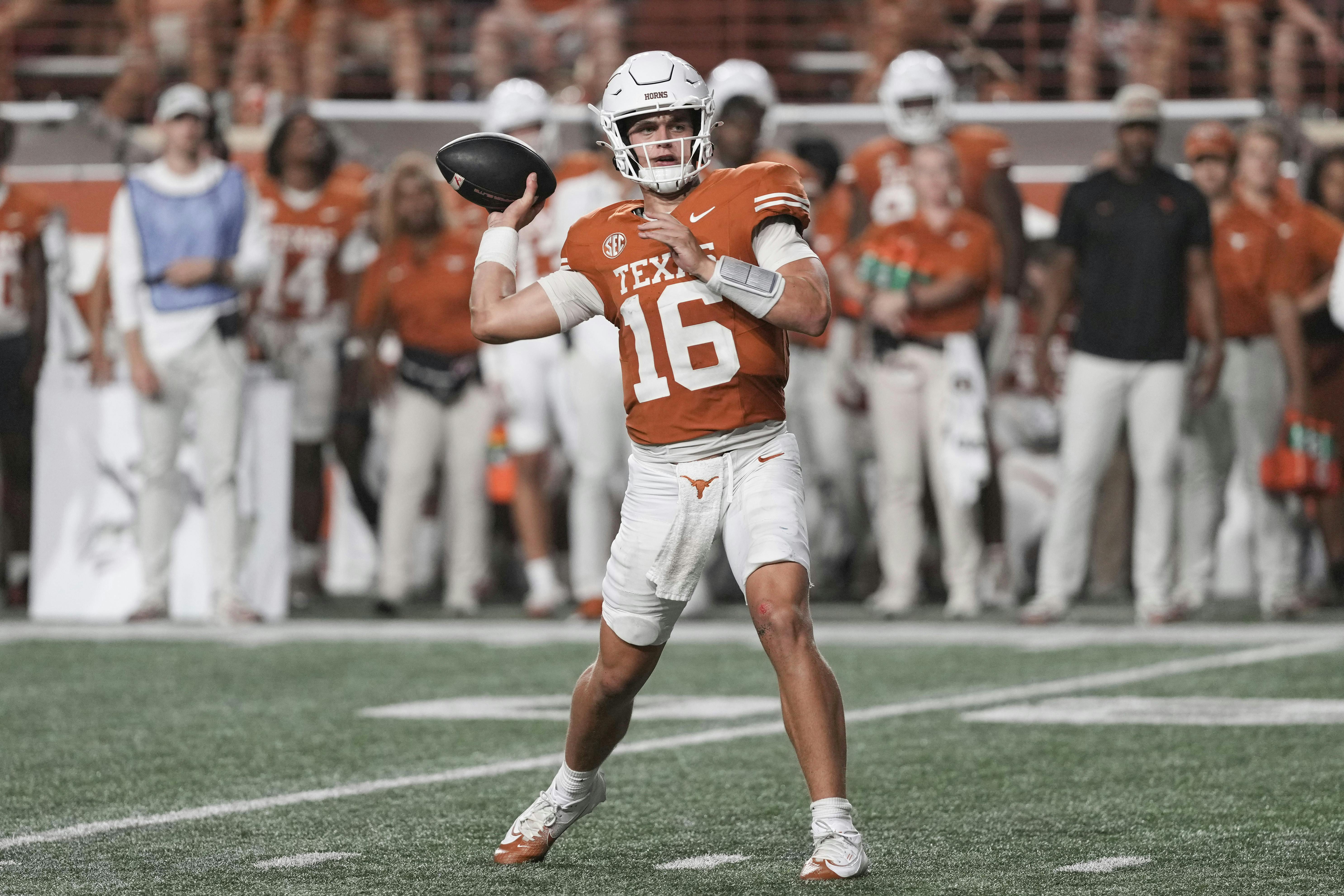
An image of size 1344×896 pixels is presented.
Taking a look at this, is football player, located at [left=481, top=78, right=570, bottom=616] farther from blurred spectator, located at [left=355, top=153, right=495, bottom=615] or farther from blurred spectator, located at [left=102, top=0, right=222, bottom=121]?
blurred spectator, located at [left=102, top=0, right=222, bottom=121]

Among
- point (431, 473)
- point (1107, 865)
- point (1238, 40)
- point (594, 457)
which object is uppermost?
point (1238, 40)

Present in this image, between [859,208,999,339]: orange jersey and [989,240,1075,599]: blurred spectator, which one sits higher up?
[859,208,999,339]: orange jersey

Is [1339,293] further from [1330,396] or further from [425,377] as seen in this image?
[425,377]

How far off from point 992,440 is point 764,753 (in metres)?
4.44

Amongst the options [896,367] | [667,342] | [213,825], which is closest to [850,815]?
[667,342]

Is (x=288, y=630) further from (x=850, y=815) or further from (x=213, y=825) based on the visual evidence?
(x=850, y=815)

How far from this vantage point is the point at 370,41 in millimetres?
13734

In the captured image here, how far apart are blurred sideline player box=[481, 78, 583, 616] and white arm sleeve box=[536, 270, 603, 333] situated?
541 centimetres

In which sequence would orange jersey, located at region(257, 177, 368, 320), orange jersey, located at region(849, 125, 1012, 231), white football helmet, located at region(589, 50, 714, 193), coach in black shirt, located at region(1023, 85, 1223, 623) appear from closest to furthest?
1. white football helmet, located at region(589, 50, 714, 193)
2. coach in black shirt, located at region(1023, 85, 1223, 623)
3. orange jersey, located at region(849, 125, 1012, 231)
4. orange jersey, located at region(257, 177, 368, 320)

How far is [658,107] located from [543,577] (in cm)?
570

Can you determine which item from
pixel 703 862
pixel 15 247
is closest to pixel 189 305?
pixel 15 247

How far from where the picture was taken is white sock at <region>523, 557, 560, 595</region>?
392 inches

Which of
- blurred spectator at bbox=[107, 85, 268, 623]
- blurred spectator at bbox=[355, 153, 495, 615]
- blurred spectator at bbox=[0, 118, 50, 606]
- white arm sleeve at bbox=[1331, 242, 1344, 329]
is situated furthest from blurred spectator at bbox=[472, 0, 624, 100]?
white arm sleeve at bbox=[1331, 242, 1344, 329]

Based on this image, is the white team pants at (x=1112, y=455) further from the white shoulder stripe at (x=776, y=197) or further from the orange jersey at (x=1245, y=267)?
the white shoulder stripe at (x=776, y=197)
